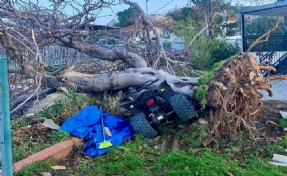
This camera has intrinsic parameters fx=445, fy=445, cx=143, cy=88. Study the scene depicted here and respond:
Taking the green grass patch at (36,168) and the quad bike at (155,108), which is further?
the quad bike at (155,108)

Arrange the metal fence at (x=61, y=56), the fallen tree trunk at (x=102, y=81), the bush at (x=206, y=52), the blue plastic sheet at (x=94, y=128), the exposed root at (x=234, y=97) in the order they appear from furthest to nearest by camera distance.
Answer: the bush at (x=206, y=52)
the metal fence at (x=61, y=56)
the fallen tree trunk at (x=102, y=81)
the exposed root at (x=234, y=97)
the blue plastic sheet at (x=94, y=128)

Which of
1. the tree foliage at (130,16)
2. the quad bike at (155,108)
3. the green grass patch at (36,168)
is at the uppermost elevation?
A: the tree foliage at (130,16)

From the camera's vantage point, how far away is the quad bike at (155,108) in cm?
604

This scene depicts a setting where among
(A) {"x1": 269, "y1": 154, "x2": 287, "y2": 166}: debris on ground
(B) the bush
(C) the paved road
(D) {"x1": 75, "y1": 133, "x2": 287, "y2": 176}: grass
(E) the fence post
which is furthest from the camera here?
(B) the bush

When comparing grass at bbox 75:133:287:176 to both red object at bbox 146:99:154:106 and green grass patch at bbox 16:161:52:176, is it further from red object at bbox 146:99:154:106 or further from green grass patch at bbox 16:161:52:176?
red object at bbox 146:99:154:106

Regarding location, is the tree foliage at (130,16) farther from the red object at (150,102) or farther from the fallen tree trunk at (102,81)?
the red object at (150,102)

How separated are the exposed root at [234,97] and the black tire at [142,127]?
2.65 feet

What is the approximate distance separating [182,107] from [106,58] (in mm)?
2930

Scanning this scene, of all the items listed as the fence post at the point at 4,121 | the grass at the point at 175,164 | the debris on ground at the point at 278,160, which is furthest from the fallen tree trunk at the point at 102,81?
the fence post at the point at 4,121

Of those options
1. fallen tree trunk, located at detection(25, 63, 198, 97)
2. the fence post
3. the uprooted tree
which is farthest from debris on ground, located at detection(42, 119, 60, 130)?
the fence post

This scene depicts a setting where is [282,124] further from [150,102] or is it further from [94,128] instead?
[94,128]

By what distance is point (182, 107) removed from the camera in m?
6.01

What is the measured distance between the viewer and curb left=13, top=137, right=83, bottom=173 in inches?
186

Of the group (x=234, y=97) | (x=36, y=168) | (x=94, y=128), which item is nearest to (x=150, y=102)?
(x=94, y=128)
